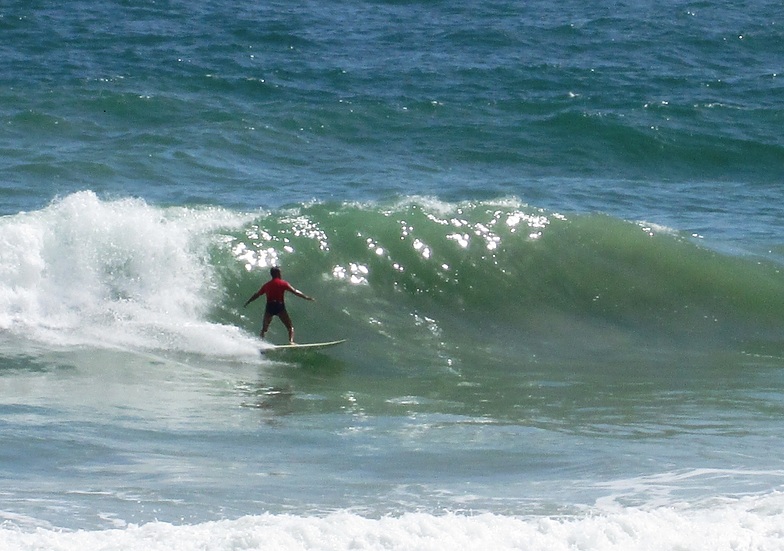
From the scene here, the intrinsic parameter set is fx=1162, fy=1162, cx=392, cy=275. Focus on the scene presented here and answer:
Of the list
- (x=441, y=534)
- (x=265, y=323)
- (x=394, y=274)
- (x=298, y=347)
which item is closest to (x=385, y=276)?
(x=394, y=274)

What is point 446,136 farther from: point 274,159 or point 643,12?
point 643,12

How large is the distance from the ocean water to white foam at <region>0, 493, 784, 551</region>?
2 centimetres

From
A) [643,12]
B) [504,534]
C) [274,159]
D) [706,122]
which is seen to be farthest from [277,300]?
[643,12]

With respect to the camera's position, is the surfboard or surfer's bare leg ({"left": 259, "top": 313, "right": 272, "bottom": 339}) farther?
surfer's bare leg ({"left": 259, "top": 313, "right": 272, "bottom": 339})

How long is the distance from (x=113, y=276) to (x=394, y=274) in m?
3.30

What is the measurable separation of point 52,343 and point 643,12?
22.0 m

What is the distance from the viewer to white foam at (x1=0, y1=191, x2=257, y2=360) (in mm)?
12320

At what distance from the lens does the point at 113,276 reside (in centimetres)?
1334

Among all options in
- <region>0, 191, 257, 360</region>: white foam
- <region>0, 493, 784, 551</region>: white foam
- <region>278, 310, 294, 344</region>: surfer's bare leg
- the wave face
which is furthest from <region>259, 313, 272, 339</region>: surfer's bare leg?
<region>0, 493, 784, 551</region>: white foam

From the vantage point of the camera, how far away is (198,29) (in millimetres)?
27484

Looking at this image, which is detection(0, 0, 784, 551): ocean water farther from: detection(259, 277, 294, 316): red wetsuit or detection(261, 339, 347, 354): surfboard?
detection(259, 277, 294, 316): red wetsuit

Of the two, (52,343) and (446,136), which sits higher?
(446,136)

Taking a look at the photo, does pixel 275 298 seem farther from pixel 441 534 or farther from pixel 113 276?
pixel 441 534

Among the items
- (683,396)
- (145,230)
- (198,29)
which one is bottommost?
(683,396)
